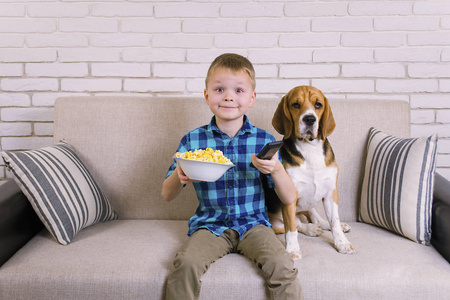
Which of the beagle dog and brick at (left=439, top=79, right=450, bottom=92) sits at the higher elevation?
brick at (left=439, top=79, right=450, bottom=92)

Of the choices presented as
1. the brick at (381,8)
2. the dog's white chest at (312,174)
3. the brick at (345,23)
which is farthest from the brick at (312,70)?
the dog's white chest at (312,174)

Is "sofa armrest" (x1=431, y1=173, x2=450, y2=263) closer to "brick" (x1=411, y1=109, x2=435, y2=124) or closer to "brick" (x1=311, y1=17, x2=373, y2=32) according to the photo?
"brick" (x1=411, y1=109, x2=435, y2=124)

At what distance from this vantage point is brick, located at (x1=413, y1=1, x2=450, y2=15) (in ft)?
7.70

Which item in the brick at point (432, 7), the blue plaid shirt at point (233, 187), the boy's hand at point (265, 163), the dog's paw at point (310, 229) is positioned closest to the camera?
the boy's hand at point (265, 163)

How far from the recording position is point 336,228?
66.8 inches

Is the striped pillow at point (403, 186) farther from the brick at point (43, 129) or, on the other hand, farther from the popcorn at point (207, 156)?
the brick at point (43, 129)

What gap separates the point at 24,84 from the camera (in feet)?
8.18

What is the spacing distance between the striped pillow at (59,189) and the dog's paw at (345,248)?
1.08 m

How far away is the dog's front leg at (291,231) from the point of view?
1.60 meters

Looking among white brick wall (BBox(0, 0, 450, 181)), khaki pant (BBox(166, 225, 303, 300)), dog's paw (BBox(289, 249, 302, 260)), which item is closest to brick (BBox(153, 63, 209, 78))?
white brick wall (BBox(0, 0, 450, 181))

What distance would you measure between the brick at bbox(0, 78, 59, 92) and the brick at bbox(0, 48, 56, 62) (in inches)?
4.7

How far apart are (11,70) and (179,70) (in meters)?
1.03

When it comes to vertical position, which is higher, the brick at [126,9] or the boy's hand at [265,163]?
the brick at [126,9]

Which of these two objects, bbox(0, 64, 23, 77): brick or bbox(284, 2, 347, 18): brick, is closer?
bbox(284, 2, 347, 18): brick
